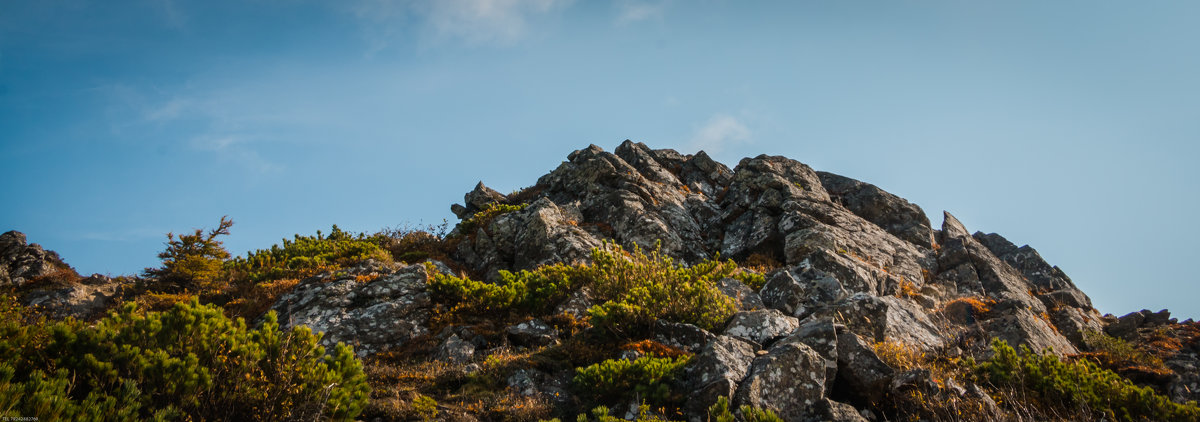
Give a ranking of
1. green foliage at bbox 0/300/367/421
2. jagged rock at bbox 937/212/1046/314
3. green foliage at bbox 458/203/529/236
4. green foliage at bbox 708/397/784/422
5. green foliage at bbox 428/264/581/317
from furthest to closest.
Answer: green foliage at bbox 458/203/529/236 → jagged rock at bbox 937/212/1046/314 → green foliage at bbox 428/264/581/317 → green foliage at bbox 708/397/784/422 → green foliage at bbox 0/300/367/421

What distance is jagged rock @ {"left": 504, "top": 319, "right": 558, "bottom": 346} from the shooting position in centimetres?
1160

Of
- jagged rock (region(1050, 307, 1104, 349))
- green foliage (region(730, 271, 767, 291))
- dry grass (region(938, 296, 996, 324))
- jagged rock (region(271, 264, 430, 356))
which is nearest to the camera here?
jagged rock (region(271, 264, 430, 356))

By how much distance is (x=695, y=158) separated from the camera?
103 ft

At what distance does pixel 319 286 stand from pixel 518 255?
6765mm

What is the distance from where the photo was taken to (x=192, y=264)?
15781mm

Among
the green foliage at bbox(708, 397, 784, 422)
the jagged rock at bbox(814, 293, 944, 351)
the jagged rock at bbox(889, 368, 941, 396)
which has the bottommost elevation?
the green foliage at bbox(708, 397, 784, 422)

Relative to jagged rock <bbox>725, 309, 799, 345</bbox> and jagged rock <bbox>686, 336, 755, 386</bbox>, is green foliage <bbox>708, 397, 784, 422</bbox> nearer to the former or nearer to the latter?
jagged rock <bbox>686, 336, 755, 386</bbox>

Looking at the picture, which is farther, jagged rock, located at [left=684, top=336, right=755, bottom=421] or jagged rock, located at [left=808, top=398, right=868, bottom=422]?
jagged rock, located at [left=684, top=336, right=755, bottom=421]

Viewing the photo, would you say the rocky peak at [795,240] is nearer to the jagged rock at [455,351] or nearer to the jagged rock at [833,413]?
the jagged rock at [833,413]

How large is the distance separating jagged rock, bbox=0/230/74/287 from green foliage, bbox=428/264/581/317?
14485 millimetres

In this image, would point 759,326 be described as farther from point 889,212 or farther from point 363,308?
point 889,212

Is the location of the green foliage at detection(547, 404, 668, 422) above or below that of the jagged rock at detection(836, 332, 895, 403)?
below

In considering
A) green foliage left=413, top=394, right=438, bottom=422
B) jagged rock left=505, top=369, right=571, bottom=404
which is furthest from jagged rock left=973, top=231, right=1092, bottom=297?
green foliage left=413, top=394, right=438, bottom=422

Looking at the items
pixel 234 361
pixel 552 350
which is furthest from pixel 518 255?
pixel 234 361
